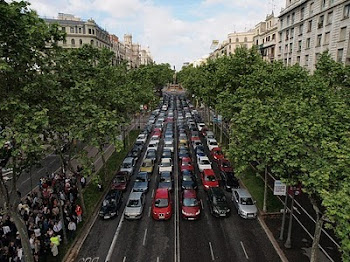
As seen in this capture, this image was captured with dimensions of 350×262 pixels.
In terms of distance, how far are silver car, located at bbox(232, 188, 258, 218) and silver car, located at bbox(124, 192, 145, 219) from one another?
8203mm

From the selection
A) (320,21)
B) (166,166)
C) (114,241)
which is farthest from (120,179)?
(320,21)

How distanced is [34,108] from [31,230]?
32.7 feet

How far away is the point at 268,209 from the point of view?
891 inches

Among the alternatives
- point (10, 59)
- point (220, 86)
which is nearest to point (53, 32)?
point (10, 59)

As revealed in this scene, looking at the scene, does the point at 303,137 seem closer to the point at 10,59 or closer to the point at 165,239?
the point at 165,239

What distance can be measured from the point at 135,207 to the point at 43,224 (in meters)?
6.88

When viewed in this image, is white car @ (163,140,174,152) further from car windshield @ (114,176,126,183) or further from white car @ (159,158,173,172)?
car windshield @ (114,176,126,183)

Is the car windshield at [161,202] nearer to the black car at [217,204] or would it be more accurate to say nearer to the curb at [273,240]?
the black car at [217,204]

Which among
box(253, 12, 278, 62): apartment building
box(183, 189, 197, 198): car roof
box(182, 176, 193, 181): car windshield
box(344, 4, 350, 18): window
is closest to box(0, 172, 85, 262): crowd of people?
box(183, 189, 197, 198): car roof

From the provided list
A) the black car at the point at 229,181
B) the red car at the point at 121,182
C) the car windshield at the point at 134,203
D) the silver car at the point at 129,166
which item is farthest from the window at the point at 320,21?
the car windshield at the point at 134,203

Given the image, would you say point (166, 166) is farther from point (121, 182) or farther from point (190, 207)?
point (190, 207)

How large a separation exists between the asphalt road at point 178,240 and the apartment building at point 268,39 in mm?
51805

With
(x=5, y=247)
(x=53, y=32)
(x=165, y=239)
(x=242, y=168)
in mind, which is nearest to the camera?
(x=53, y=32)

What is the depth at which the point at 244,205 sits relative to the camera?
72.5 feet
